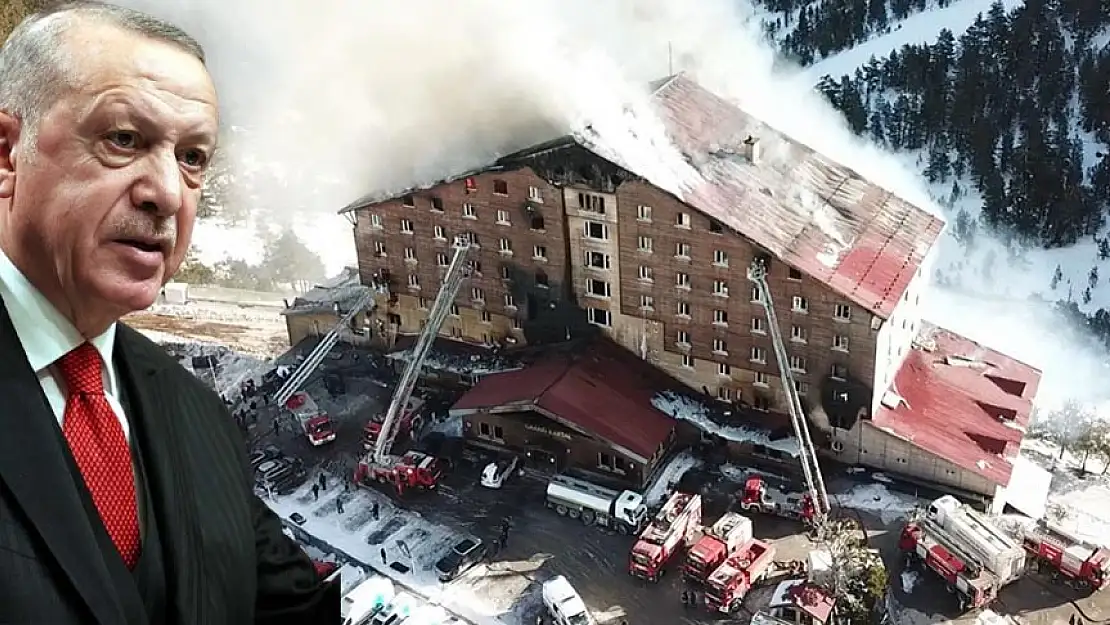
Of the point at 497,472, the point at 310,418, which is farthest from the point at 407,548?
the point at 310,418

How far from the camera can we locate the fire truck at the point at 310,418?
56.7 feet

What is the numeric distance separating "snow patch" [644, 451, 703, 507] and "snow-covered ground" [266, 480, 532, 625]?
2079mm

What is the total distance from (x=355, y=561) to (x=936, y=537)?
7.92 metres

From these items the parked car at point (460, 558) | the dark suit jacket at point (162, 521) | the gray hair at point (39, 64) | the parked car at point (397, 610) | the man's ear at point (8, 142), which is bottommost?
the parked car at point (397, 610)

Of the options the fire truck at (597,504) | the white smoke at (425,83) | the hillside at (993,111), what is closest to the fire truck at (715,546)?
the fire truck at (597,504)

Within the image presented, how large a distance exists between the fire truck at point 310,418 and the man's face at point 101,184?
51.0 feet

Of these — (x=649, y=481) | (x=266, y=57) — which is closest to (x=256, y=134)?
(x=266, y=57)

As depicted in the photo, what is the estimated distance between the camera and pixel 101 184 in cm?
200

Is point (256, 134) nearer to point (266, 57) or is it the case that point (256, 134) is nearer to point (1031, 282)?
point (266, 57)

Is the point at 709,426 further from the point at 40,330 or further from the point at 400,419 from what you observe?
the point at 40,330

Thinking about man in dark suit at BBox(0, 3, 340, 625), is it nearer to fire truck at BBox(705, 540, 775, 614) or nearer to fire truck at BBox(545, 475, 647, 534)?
fire truck at BBox(705, 540, 775, 614)

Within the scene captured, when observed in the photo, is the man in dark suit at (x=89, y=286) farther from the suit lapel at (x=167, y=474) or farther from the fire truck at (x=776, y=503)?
the fire truck at (x=776, y=503)

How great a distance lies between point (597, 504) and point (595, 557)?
2.76 feet

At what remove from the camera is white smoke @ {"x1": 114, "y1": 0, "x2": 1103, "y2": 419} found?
1775 centimetres
